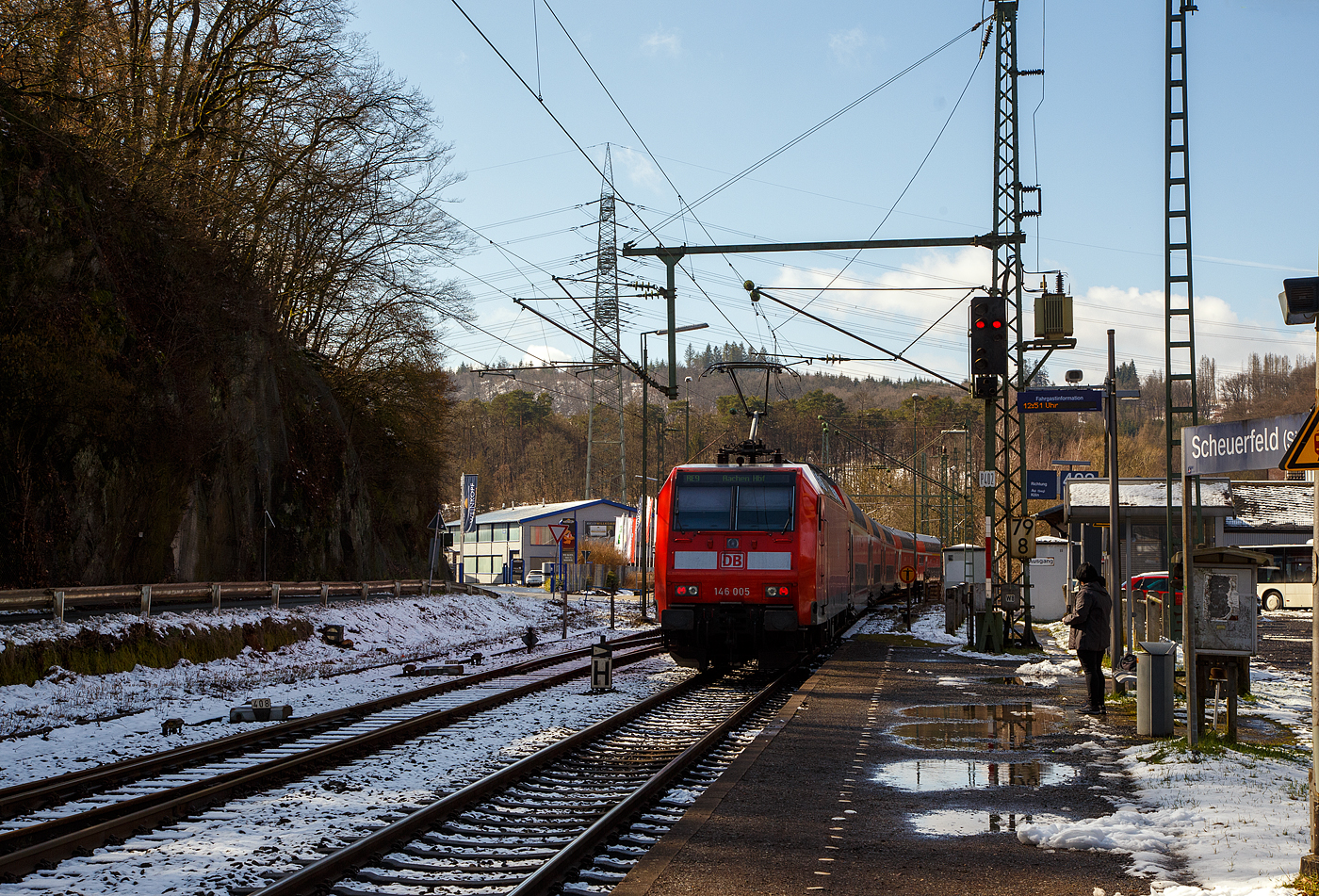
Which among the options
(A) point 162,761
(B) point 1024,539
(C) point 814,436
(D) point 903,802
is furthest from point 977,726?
(C) point 814,436

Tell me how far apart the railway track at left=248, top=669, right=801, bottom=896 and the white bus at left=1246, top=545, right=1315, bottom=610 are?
39402 mm

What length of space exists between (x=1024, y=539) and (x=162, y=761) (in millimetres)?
15498

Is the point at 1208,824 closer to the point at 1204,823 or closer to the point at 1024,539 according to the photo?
the point at 1204,823

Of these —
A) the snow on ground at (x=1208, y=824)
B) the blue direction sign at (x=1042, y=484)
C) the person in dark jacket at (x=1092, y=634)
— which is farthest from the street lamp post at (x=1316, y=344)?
the blue direction sign at (x=1042, y=484)

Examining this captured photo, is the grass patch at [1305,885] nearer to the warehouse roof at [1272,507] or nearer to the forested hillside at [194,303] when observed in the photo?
the forested hillside at [194,303]

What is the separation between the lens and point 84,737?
12.1 metres

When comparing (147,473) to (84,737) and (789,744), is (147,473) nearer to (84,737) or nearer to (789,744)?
(84,737)

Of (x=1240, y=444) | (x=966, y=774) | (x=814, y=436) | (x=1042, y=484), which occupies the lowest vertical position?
(x=966, y=774)

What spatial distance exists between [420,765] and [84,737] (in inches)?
162

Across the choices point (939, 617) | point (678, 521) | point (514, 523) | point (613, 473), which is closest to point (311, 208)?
point (678, 521)

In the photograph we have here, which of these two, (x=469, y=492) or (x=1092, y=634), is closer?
(x=1092, y=634)

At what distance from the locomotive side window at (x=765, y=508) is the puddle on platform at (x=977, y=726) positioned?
4.23m

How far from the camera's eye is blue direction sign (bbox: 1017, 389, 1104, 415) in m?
16.8

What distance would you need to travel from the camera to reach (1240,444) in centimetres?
895
